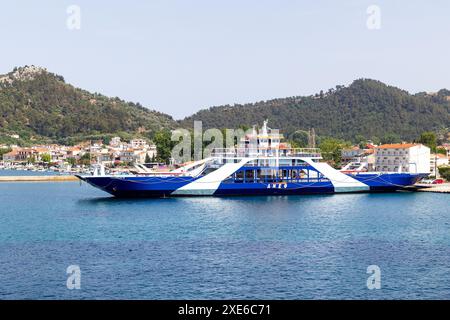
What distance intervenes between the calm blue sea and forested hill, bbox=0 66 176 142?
114968mm

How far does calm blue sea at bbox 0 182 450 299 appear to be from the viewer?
61.5 ft

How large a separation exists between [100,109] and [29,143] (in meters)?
26.9

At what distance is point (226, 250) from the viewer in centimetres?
2433

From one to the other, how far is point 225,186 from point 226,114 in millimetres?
130264

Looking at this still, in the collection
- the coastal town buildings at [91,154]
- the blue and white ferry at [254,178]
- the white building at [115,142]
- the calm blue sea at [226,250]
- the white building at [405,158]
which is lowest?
the calm blue sea at [226,250]

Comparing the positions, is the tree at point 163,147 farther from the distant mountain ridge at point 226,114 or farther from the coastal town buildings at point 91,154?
the distant mountain ridge at point 226,114

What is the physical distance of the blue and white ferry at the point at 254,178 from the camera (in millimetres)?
44938

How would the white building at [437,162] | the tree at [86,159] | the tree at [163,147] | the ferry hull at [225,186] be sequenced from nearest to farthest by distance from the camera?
the ferry hull at [225,186] → the white building at [437,162] → the tree at [163,147] → the tree at [86,159]

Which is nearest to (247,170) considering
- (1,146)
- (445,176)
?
(445,176)

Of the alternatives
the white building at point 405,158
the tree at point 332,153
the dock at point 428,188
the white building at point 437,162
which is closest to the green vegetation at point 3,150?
the tree at point 332,153

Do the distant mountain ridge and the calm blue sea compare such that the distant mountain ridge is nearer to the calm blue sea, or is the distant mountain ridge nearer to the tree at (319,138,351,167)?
the tree at (319,138,351,167)

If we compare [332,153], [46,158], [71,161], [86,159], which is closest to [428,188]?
[332,153]

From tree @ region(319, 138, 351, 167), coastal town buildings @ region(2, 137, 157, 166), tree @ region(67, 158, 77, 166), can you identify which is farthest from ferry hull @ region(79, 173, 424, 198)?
tree @ region(67, 158, 77, 166)
